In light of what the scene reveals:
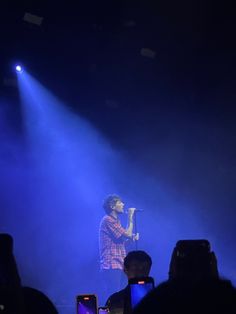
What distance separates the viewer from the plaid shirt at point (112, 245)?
691 cm

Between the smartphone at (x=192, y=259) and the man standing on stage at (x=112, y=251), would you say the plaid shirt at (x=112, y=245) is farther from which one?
the smartphone at (x=192, y=259)

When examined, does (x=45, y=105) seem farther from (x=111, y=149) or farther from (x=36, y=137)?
(x=111, y=149)

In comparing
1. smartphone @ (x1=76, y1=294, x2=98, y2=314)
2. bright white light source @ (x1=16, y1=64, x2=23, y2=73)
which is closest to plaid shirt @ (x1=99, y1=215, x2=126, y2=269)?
bright white light source @ (x1=16, y1=64, x2=23, y2=73)

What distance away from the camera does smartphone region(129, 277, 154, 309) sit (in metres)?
1.92

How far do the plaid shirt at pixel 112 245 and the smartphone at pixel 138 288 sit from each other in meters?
4.95

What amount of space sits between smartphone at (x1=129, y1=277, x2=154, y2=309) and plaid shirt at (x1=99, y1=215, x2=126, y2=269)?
4.95m

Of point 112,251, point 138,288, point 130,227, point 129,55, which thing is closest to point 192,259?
point 138,288

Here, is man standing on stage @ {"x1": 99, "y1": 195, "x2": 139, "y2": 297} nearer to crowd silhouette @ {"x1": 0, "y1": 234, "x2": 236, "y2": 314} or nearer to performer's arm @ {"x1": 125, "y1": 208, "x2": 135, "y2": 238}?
performer's arm @ {"x1": 125, "y1": 208, "x2": 135, "y2": 238}

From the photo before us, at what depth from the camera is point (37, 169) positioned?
30.5 feet

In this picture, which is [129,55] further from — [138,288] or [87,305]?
[138,288]

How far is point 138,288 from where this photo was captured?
1.96m

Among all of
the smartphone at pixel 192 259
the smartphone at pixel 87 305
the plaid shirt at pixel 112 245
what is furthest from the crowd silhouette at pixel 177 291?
the plaid shirt at pixel 112 245

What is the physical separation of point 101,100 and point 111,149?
1.06 meters

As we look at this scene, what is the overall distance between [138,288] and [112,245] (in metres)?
5.05
